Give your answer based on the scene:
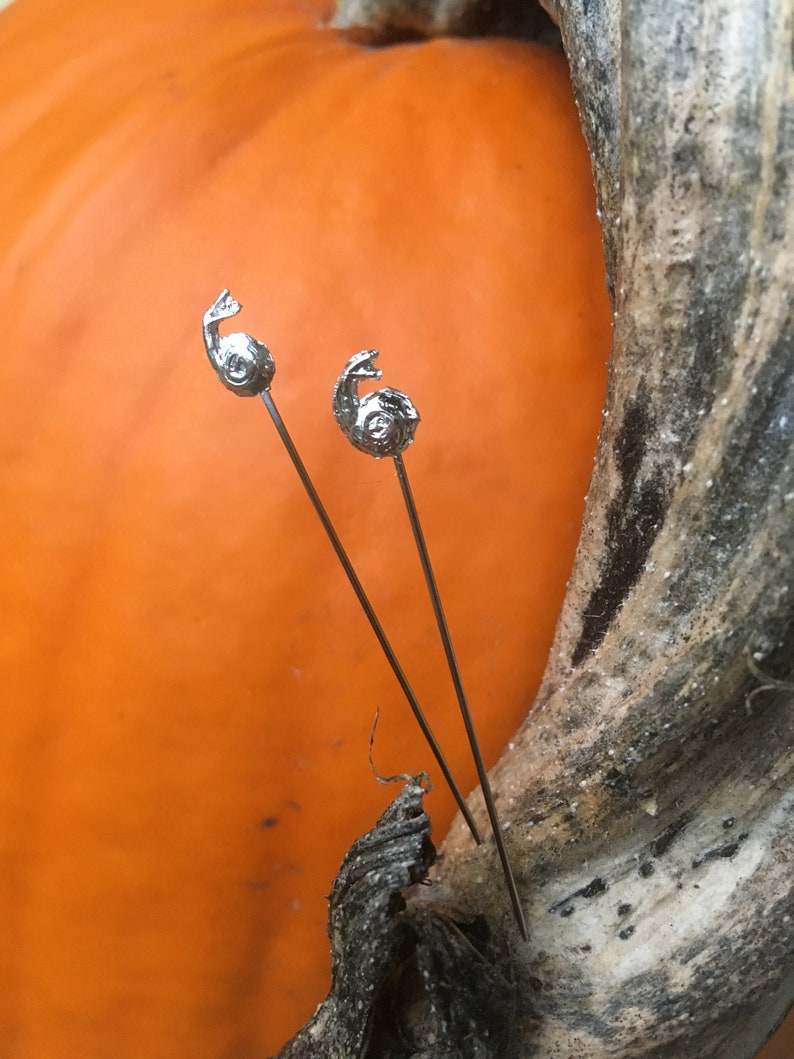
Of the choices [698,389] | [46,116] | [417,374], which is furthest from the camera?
[46,116]

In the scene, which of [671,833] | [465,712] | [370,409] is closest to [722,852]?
[671,833]

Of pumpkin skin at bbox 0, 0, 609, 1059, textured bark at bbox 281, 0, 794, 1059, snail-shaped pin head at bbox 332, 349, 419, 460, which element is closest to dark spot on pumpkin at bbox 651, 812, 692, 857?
textured bark at bbox 281, 0, 794, 1059

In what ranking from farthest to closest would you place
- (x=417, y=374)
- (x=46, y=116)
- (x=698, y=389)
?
(x=46, y=116)
(x=417, y=374)
(x=698, y=389)

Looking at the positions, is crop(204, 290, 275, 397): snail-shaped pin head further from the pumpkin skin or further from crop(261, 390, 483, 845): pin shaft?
the pumpkin skin

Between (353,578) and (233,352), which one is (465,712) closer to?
(353,578)

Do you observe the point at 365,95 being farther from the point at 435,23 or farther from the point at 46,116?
the point at 46,116

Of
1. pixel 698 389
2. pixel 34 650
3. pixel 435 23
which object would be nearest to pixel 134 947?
pixel 34 650
